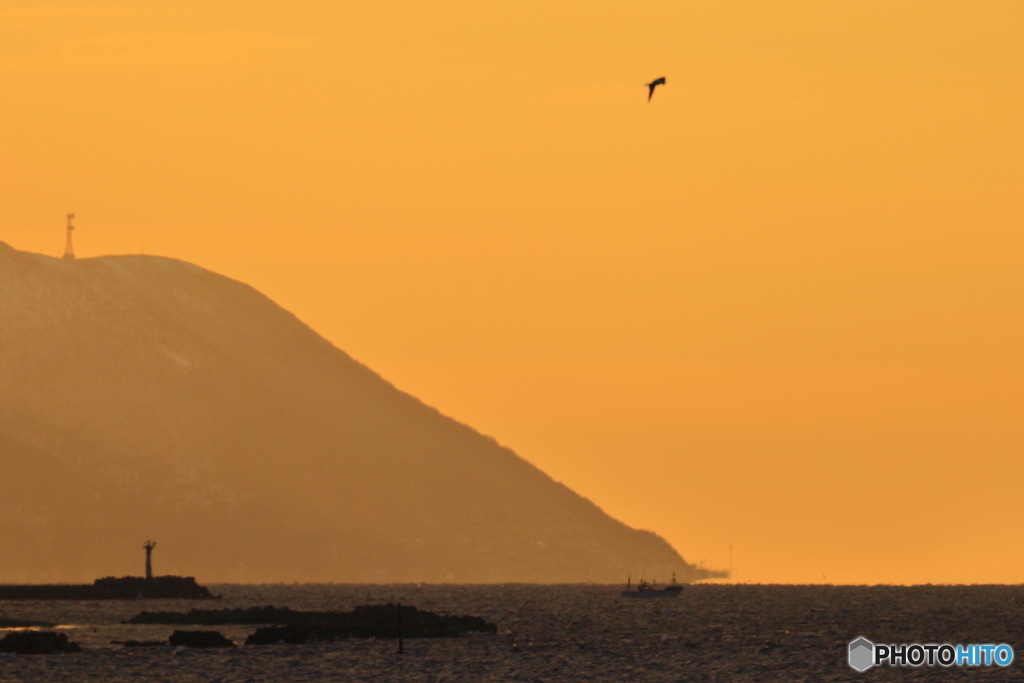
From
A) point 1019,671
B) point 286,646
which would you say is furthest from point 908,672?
point 286,646

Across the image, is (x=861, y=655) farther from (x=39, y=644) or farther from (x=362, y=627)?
(x=39, y=644)

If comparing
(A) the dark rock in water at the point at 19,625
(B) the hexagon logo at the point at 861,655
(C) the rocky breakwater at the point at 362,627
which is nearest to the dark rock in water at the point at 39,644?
(C) the rocky breakwater at the point at 362,627

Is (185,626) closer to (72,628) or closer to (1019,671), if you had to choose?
(72,628)

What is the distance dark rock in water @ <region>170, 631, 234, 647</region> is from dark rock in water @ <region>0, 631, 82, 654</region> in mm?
8256

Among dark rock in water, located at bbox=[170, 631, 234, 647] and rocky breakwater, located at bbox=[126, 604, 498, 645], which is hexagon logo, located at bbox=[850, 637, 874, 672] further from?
dark rock in water, located at bbox=[170, 631, 234, 647]

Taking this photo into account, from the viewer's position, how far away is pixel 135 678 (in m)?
128

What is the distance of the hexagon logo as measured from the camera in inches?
5728

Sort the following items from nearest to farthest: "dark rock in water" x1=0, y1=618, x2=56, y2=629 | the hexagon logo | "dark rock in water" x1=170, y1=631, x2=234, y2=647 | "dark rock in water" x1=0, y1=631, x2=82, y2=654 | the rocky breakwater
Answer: the hexagon logo → "dark rock in water" x1=0, y1=631, x2=82, y2=654 → "dark rock in water" x1=170, y1=631, x2=234, y2=647 → the rocky breakwater → "dark rock in water" x1=0, y1=618, x2=56, y2=629

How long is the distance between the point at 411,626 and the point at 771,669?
44.1 metres

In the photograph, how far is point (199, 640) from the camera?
157125 mm

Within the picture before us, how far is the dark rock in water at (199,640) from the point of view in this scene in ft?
512

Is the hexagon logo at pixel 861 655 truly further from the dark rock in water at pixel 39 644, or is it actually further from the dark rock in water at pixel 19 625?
the dark rock in water at pixel 19 625

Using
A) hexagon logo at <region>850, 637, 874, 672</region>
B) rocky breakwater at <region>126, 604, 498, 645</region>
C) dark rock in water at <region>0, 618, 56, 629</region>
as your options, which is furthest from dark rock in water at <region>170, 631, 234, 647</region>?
hexagon logo at <region>850, 637, 874, 672</region>

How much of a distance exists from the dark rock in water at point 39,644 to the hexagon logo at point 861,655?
62515mm
